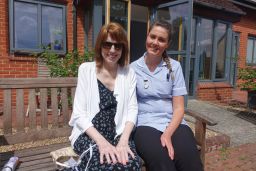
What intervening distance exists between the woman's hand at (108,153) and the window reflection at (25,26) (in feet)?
15.0

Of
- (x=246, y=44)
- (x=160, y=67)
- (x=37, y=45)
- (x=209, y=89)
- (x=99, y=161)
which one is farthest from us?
(x=246, y=44)

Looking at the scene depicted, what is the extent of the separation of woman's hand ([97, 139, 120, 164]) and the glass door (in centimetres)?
433

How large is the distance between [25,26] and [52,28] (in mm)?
613

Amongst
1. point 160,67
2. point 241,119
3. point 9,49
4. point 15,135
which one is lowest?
point 241,119

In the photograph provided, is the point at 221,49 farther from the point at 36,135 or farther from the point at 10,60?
the point at 36,135

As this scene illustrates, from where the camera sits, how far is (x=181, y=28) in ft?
20.9

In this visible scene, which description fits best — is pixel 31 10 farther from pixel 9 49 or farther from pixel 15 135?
pixel 15 135

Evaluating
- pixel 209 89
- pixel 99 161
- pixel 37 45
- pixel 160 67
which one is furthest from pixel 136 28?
pixel 99 161

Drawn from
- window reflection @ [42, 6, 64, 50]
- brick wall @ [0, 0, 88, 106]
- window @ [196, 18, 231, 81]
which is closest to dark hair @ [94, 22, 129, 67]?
brick wall @ [0, 0, 88, 106]

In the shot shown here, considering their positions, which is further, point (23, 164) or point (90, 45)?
point (90, 45)

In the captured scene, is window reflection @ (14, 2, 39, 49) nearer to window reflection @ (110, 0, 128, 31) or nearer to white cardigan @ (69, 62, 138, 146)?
window reflection @ (110, 0, 128, 31)

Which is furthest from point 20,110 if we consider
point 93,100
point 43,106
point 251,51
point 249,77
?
point 251,51

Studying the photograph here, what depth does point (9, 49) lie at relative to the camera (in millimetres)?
5656

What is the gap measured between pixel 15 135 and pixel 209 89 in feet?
21.5
